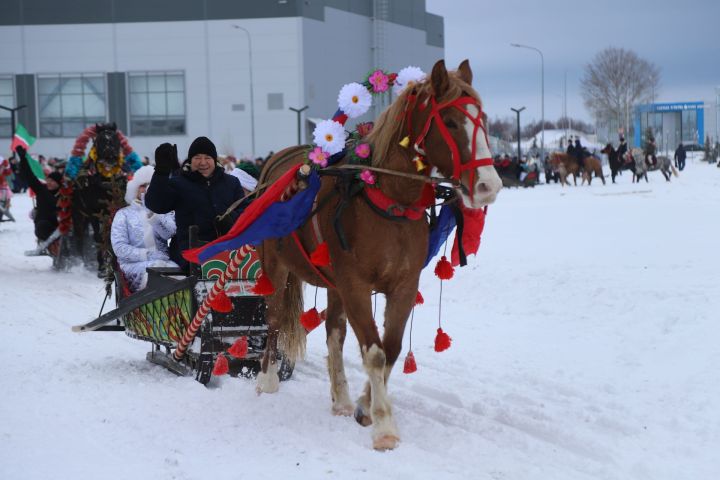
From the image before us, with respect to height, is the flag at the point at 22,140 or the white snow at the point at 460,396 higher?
the flag at the point at 22,140

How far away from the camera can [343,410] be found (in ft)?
20.8

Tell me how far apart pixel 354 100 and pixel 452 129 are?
1.04 metres

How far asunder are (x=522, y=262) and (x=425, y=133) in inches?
306

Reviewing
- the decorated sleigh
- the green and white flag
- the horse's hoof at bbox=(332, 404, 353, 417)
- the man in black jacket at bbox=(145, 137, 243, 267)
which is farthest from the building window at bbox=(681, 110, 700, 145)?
the horse's hoof at bbox=(332, 404, 353, 417)

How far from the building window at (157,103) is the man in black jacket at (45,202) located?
4224 centimetres

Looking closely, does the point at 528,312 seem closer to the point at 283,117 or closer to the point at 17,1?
the point at 283,117

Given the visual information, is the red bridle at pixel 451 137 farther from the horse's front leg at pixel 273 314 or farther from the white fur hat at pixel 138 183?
the white fur hat at pixel 138 183

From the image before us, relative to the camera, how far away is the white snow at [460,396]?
516cm

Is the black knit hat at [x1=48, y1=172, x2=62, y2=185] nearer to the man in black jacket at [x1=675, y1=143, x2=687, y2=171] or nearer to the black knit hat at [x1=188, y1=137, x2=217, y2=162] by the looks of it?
the black knit hat at [x1=188, y1=137, x2=217, y2=162]

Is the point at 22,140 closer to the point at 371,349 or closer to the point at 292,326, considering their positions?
the point at 292,326

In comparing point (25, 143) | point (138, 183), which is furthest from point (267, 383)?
point (25, 143)

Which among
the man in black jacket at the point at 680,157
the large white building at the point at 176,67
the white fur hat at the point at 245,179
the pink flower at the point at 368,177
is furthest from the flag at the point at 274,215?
the large white building at the point at 176,67

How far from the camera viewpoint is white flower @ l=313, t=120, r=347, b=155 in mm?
5930

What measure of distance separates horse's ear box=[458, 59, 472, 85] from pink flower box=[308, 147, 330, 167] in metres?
1.00
